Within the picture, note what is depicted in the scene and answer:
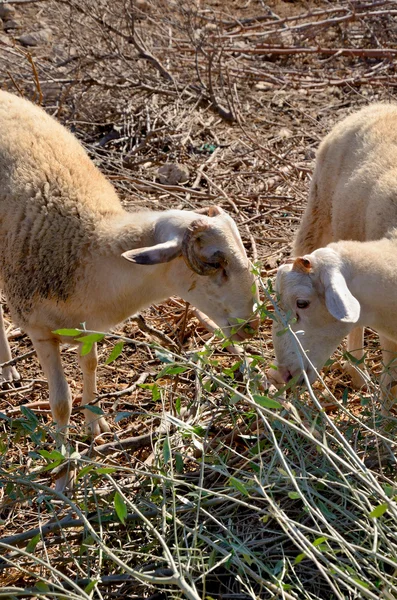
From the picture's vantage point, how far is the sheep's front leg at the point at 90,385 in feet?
14.3

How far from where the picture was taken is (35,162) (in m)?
4.18

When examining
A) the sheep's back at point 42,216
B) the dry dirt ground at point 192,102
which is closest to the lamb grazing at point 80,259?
the sheep's back at point 42,216

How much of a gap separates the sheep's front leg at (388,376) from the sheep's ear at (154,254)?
1.10 m

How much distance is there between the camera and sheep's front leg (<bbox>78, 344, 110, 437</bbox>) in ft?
14.3

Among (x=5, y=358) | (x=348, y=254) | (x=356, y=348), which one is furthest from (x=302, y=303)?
(x=5, y=358)

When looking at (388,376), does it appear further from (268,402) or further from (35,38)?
(35,38)

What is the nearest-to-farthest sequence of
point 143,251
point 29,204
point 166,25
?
point 143,251 → point 29,204 → point 166,25

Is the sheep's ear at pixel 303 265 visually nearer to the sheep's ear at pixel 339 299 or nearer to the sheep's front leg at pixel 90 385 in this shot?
the sheep's ear at pixel 339 299

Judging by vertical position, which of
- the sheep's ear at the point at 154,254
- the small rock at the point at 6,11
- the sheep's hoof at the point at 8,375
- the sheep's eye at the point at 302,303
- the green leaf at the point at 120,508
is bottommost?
the sheep's hoof at the point at 8,375

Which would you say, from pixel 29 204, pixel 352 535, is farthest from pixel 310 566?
pixel 29 204

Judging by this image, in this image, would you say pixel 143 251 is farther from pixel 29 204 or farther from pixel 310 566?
pixel 310 566

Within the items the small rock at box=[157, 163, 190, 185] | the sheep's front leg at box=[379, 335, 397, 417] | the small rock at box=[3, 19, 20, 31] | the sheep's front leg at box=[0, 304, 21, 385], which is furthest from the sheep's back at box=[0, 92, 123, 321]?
the small rock at box=[3, 19, 20, 31]

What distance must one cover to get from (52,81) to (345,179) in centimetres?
410

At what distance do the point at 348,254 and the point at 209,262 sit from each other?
634 mm
